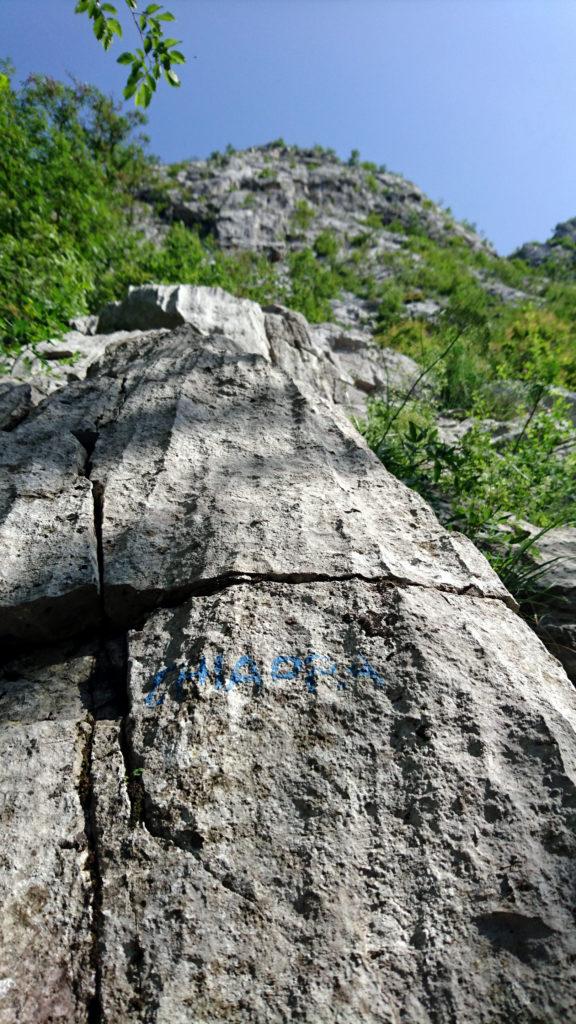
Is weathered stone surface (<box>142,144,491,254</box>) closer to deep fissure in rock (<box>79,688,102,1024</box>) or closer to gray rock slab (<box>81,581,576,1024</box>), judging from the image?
gray rock slab (<box>81,581,576,1024</box>)

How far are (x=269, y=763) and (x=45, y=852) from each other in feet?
1.64

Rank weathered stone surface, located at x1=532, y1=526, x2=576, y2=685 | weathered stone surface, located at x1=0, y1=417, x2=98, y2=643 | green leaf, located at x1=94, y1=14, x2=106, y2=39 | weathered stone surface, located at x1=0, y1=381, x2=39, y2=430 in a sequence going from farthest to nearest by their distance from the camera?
weathered stone surface, located at x1=0, y1=381, x2=39, y2=430 → weathered stone surface, located at x1=532, y1=526, x2=576, y2=685 → green leaf, located at x1=94, y1=14, x2=106, y2=39 → weathered stone surface, located at x1=0, y1=417, x2=98, y2=643

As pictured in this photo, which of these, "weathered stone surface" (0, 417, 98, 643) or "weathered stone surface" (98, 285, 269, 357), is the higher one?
"weathered stone surface" (98, 285, 269, 357)

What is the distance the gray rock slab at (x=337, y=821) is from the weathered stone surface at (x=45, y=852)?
0.05 meters

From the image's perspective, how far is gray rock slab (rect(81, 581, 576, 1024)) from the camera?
38.4 inches

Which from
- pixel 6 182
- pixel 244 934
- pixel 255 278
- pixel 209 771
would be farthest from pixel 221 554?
pixel 255 278

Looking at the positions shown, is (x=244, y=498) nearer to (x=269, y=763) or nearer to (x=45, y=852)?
(x=269, y=763)

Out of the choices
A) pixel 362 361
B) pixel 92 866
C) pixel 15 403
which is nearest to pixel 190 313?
pixel 15 403

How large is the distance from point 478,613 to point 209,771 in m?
0.91

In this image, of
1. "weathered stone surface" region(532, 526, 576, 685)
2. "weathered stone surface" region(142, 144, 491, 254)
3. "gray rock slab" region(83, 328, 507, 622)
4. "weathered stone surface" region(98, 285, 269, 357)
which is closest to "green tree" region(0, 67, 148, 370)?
"weathered stone surface" region(98, 285, 269, 357)

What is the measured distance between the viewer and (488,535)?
2.85 metres

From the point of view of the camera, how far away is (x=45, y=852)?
1.14 meters

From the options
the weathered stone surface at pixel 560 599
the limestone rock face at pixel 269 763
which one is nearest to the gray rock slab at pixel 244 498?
the limestone rock face at pixel 269 763

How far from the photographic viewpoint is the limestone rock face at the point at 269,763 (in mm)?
988
